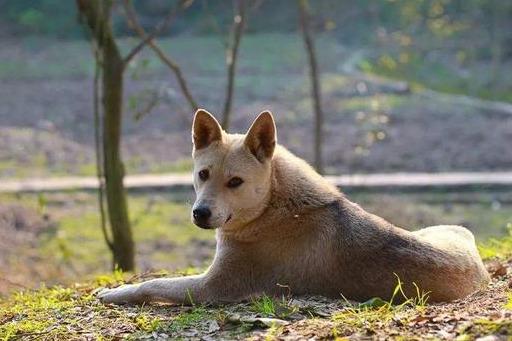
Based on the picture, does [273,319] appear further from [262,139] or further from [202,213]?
[262,139]

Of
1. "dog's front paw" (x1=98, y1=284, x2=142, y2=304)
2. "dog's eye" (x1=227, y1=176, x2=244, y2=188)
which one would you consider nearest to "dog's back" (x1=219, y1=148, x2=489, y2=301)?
"dog's eye" (x1=227, y1=176, x2=244, y2=188)

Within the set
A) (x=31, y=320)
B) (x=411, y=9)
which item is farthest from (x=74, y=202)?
(x=411, y=9)

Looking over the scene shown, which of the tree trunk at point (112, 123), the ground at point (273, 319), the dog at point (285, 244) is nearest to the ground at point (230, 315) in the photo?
the ground at point (273, 319)

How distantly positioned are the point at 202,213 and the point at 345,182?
1330 centimetres

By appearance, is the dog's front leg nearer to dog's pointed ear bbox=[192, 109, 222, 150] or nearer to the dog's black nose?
the dog's black nose

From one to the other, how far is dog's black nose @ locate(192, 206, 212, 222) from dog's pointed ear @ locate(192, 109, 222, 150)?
2.32 feet

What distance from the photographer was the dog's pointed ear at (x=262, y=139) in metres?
7.05

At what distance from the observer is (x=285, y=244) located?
696 centimetres

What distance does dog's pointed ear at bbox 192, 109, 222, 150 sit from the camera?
7199mm

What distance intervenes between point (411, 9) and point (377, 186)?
35.9 feet

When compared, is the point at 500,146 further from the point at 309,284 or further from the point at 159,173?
the point at 309,284

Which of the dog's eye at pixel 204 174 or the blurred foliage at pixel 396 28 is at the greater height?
the blurred foliage at pixel 396 28

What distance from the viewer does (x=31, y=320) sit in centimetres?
661

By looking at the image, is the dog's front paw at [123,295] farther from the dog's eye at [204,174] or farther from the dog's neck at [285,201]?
the dog's eye at [204,174]
